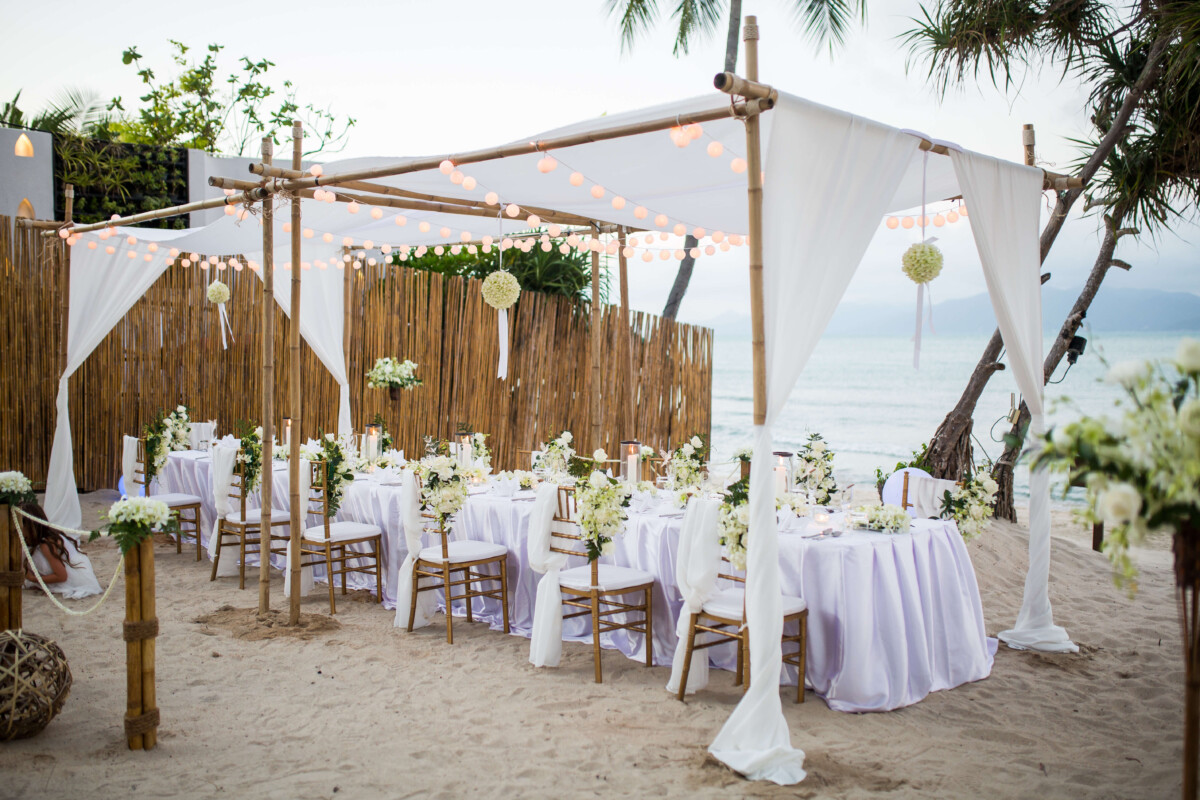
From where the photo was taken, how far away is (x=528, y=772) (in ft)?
9.78

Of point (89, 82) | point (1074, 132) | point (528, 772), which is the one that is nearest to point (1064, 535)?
point (1074, 132)

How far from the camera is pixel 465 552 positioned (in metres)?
4.68

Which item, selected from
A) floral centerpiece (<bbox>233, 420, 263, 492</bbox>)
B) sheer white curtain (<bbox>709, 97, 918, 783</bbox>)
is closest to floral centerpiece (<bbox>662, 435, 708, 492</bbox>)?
sheer white curtain (<bbox>709, 97, 918, 783</bbox>)

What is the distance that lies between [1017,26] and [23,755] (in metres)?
7.47

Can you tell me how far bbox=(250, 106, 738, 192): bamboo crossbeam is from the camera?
328cm

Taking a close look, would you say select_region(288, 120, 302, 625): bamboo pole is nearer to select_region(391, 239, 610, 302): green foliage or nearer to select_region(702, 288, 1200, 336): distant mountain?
select_region(391, 239, 610, 302): green foliage

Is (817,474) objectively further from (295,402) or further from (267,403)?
(267,403)

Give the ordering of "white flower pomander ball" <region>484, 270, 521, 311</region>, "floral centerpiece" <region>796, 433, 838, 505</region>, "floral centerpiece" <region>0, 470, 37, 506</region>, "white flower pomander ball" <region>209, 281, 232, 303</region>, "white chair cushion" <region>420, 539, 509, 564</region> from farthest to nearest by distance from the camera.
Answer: "white flower pomander ball" <region>209, 281, 232, 303</region> < "white flower pomander ball" <region>484, 270, 521, 311</region> < "white chair cushion" <region>420, 539, 509, 564</region> < "floral centerpiece" <region>796, 433, 838, 505</region> < "floral centerpiece" <region>0, 470, 37, 506</region>

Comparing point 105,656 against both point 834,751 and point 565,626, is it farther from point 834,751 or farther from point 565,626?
point 834,751

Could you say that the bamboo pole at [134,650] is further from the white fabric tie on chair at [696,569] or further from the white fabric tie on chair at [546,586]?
the white fabric tie on chair at [696,569]

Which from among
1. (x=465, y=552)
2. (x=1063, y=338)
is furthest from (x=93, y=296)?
(x=1063, y=338)

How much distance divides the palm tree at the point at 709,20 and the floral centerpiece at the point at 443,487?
738cm

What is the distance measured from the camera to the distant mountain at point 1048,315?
23688mm

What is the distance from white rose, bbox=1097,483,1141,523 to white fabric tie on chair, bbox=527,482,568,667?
2807 mm
